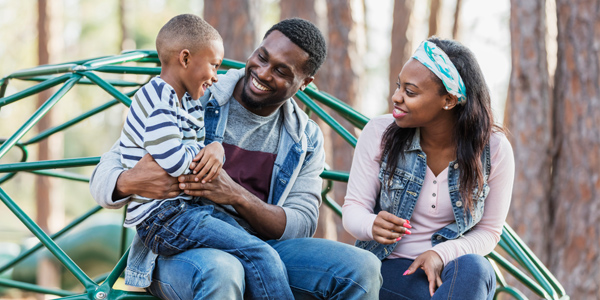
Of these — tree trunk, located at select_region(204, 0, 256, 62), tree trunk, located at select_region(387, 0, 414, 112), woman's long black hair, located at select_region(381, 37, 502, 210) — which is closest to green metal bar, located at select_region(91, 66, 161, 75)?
woman's long black hair, located at select_region(381, 37, 502, 210)

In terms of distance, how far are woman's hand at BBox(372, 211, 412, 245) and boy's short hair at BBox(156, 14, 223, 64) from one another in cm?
82

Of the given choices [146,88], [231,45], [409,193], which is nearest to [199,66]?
[146,88]

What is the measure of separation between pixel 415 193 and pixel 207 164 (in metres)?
0.80

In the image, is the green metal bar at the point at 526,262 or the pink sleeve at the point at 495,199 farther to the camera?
the green metal bar at the point at 526,262

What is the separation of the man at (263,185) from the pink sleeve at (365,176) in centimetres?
17

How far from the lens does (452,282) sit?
6.70 feet

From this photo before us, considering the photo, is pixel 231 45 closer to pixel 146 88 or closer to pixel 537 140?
pixel 537 140

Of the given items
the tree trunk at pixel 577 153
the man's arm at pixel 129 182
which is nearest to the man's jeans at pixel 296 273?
the man's arm at pixel 129 182

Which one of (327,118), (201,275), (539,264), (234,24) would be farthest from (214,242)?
(234,24)

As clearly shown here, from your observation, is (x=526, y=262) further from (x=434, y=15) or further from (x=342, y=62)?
(x=434, y=15)

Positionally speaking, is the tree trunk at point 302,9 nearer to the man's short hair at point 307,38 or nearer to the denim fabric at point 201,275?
the man's short hair at point 307,38

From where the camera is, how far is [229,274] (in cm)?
190

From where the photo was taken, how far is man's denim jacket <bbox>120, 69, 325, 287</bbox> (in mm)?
2365

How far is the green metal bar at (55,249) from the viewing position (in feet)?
7.13
